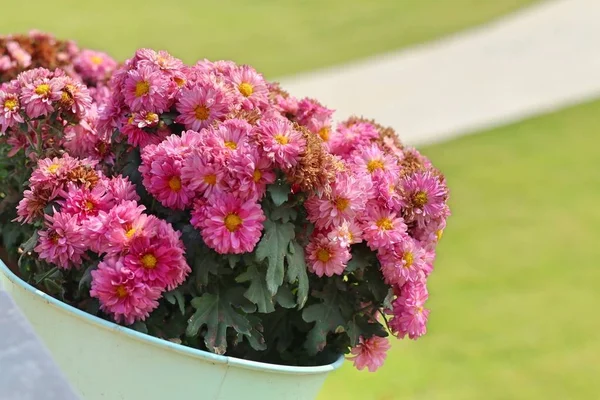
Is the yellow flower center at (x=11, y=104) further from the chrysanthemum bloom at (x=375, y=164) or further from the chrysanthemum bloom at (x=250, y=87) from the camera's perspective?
the chrysanthemum bloom at (x=375, y=164)

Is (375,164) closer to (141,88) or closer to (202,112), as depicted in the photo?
(202,112)

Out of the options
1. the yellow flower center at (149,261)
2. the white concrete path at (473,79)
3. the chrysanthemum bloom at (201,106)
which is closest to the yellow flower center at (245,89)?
the chrysanthemum bloom at (201,106)

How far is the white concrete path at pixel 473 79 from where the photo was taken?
5.65 meters

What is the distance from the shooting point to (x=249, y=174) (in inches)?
56.2

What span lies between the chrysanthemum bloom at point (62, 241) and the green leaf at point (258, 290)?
28cm

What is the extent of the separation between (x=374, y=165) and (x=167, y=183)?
1.39ft

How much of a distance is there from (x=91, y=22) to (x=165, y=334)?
5.93 metres

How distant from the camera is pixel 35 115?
162 cm

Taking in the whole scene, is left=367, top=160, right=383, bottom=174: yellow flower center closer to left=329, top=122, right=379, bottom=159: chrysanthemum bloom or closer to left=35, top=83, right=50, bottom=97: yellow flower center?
left=329, top=122, right=379, bottom=159: chrysanthemum bloom

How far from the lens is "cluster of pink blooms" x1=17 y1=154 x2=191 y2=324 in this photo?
1397mm

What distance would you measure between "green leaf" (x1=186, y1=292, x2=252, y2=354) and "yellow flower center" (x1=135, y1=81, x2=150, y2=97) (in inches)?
15.8

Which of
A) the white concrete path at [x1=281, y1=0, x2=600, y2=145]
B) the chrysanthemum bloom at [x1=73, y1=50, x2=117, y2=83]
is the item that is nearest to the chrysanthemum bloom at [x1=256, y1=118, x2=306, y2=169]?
the chrysanthemum bloom at [x1=73, y1=50, x2=117, y2=83]

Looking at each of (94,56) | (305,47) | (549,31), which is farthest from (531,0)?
(94,56)

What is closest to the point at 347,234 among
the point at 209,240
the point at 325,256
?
the point at 325,256
